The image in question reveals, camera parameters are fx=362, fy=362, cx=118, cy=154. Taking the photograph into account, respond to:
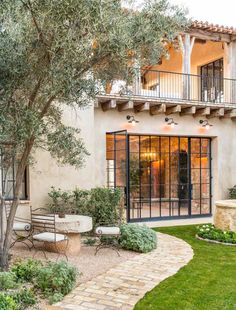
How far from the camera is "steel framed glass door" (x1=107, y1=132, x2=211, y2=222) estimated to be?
1212 cm

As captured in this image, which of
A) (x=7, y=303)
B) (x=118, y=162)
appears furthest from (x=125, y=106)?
(x=7, y=303)

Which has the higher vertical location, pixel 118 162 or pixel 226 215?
pixel 118 162

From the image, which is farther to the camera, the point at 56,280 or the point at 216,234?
the point at 216,234

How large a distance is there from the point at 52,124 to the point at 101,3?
2.45m

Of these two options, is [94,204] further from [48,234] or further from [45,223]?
[48,234]

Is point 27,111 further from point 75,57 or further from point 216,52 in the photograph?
point 216,52

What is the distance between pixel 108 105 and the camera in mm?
10953

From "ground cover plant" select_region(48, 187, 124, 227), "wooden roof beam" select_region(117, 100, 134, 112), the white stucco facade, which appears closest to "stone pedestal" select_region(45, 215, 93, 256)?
"ground cover plant" select_region(48, 187, 124, 227)

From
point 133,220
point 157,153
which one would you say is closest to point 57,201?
point 133,220

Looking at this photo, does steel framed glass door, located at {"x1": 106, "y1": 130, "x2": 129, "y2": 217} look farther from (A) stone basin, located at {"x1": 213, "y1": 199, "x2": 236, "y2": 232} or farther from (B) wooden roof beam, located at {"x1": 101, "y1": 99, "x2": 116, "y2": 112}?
(A) stone basin, located at {"x1": 213, "y1": 199, "x2": 236, "y2": 232}

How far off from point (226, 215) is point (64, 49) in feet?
20.7

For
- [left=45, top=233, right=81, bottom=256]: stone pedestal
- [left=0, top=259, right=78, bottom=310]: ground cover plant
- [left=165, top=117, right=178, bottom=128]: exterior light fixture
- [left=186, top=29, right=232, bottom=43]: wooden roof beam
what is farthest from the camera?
[left=186, top=29, right=232, bottom=43]: wooden roof beam

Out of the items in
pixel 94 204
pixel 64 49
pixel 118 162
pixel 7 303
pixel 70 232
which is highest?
pixel 64 49

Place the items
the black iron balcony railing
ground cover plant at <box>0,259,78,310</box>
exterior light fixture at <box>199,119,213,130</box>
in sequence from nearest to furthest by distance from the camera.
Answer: ground cover plant at <box>0,259,78,310</box> < exterior light fixture at <box>199,119,213,130</box> < the black iron balcony railing
